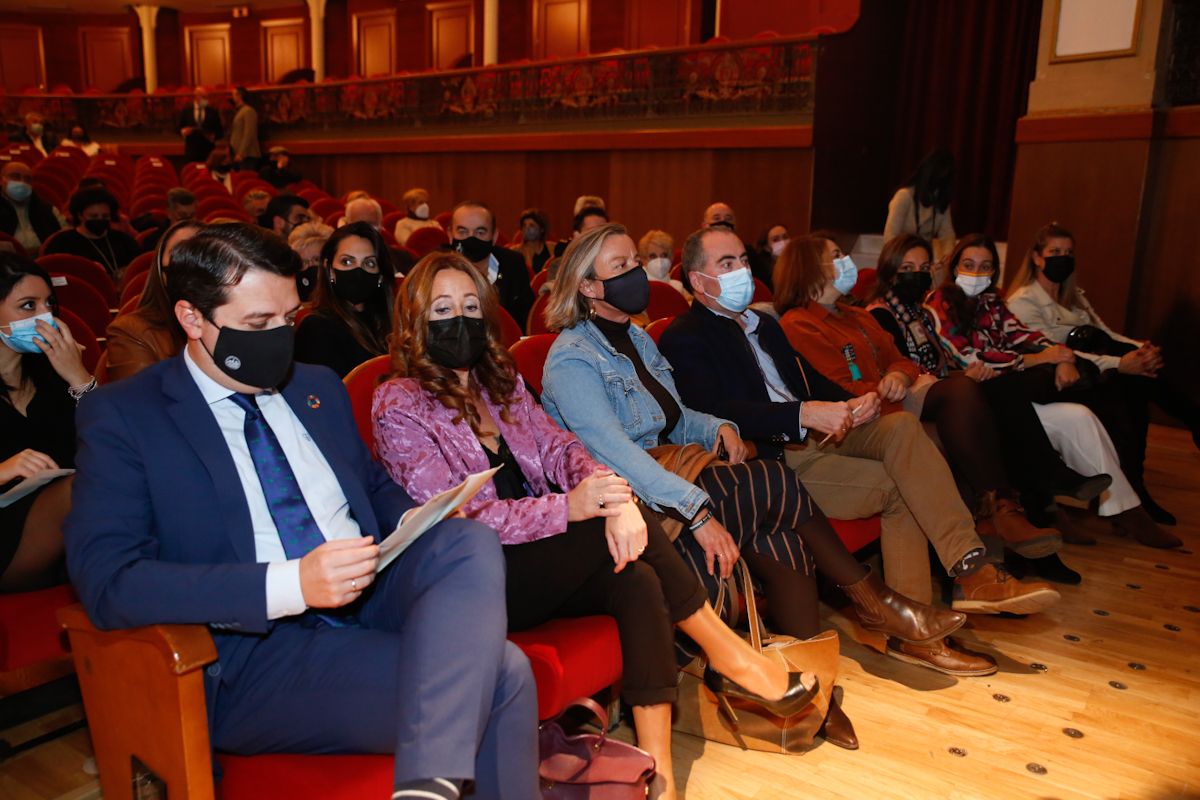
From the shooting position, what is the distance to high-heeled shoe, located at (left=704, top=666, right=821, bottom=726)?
1.96 m

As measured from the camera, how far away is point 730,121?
306 inches

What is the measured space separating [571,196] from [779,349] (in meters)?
6.58

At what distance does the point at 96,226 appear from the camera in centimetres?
471

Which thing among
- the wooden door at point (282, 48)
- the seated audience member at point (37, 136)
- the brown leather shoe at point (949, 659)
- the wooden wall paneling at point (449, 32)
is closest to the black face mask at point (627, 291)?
the brown leather shoe at point (949, 659)

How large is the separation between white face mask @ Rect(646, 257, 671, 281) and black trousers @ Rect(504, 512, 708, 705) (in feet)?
9.42

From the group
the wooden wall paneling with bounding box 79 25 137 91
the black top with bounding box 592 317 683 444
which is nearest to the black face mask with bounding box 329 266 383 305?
the black top with bounding box 592 317 683 444

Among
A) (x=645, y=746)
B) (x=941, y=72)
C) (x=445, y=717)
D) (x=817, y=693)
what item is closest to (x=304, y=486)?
(x=445, y=717)

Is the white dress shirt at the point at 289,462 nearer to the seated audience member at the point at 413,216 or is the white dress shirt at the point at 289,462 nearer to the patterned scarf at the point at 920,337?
the patterned scarf at the point at 920,337

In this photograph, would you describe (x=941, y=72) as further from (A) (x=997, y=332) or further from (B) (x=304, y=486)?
(B) (x=304, y=486)

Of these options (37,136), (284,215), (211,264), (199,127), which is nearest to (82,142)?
(37,136)

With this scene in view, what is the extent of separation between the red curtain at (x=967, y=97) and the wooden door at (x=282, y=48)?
1046 centimetres

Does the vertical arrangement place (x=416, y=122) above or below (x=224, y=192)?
above

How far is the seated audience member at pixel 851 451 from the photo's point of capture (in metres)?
2.52

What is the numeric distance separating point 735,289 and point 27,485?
1.80 metres
